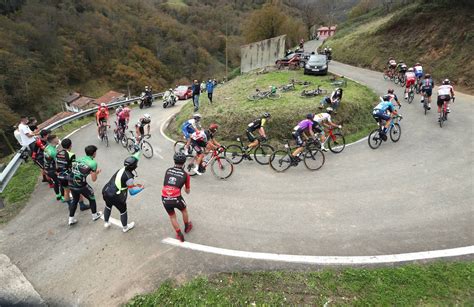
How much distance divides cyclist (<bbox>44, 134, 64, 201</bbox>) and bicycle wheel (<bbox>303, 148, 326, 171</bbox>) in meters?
7.85

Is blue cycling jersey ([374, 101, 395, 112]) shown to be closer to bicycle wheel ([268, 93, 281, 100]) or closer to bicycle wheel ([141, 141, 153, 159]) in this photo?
bicycle wheel ([268, 93, 281, 100])

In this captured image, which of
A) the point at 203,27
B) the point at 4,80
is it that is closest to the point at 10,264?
the point at 4,80

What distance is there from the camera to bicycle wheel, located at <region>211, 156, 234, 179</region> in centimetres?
977

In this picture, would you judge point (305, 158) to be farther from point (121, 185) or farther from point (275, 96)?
point (275, 96)

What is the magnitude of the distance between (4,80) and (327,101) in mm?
60146

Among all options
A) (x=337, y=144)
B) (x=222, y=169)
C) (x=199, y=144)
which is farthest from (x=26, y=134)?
(x=337, y=144)

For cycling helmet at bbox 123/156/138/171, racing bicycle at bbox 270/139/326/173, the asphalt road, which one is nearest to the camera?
the asphalt road

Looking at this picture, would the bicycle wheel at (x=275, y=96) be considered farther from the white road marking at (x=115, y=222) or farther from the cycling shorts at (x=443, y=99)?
the white road marking at (x=115, y=222)

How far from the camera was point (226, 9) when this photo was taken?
126688mm

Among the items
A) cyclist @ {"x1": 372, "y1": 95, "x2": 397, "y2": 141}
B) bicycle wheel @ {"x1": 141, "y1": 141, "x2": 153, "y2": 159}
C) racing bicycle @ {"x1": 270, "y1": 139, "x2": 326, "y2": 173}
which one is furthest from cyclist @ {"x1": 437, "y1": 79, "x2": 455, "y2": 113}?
bicycle wheel @ {"x1": 141, "y1": 141, "x2": 153, "y2": 159}

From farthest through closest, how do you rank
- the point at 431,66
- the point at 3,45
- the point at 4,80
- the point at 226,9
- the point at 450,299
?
the point at 226,9, the point at 3,45, the point at 4,80, the point at 431,66, the point at 450,299

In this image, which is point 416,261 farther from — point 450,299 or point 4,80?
point 4,80

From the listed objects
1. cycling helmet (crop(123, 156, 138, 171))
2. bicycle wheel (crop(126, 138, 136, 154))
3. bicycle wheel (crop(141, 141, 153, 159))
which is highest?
cycling helmet (crop(123, 156, 138, 171))

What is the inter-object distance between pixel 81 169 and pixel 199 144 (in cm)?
387
